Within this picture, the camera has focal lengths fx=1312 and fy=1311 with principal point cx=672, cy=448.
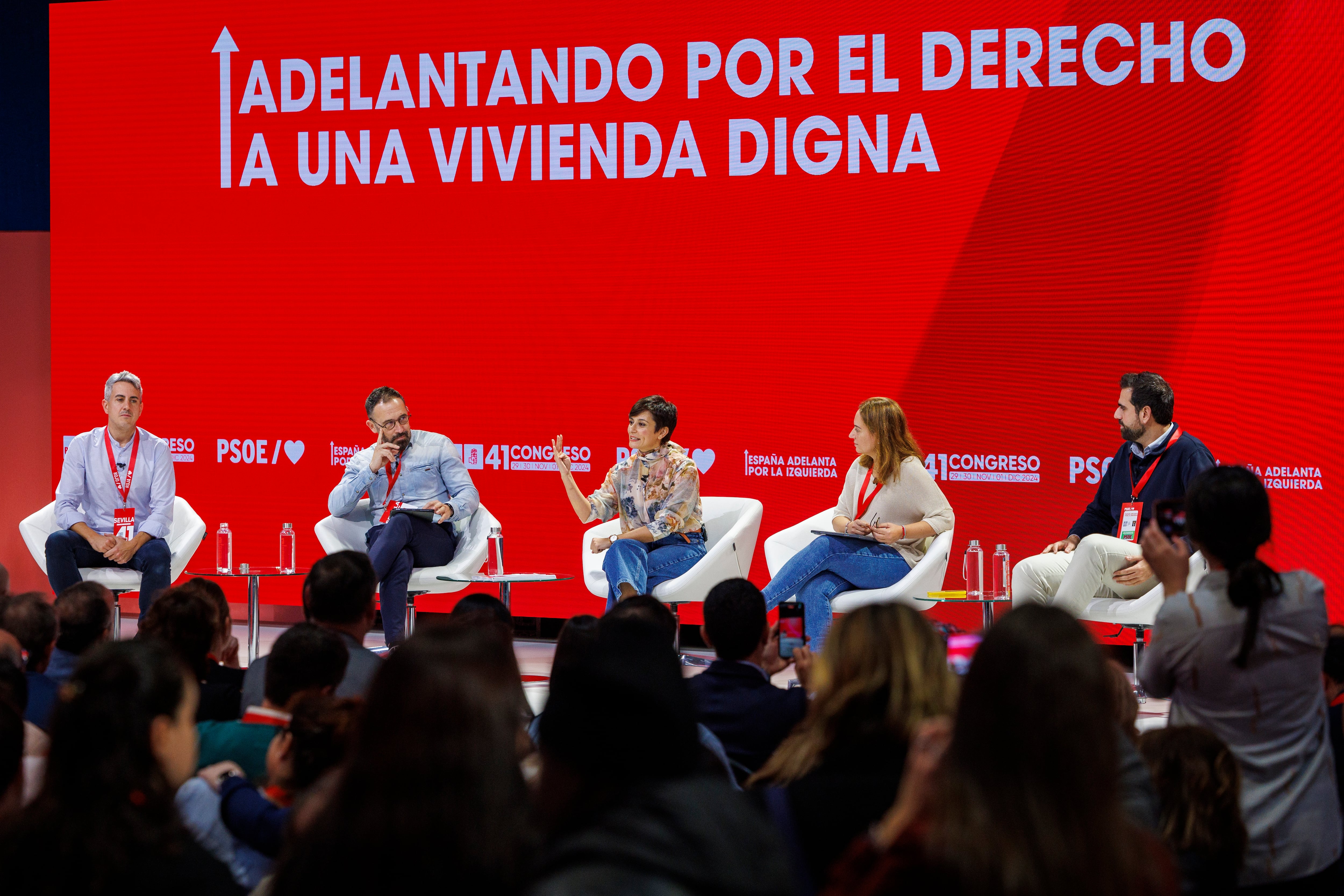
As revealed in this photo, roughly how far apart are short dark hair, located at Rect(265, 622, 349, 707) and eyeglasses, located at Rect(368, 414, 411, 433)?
3.72 meters

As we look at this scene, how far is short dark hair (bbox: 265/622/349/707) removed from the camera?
2406mm

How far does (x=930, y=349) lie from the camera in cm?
634

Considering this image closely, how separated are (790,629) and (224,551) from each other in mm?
4012

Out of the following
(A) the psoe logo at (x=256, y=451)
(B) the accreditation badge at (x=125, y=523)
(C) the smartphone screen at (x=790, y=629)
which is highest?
(A) the psoe logo at (x=256, y=451)

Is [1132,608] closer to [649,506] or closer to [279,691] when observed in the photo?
[649,506]

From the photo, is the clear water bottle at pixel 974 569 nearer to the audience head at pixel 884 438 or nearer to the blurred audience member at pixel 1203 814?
the audience head at pixel 884 438

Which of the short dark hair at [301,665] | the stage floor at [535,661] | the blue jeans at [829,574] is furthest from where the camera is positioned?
the blue jeans at [829,574]

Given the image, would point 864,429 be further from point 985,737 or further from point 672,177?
point 985,737

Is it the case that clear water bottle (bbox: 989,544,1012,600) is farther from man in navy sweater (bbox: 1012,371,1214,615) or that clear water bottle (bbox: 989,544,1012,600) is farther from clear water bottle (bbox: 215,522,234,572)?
clear water bottle (bbox: 215,522,234,572)

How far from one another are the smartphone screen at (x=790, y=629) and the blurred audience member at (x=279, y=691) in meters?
1.21

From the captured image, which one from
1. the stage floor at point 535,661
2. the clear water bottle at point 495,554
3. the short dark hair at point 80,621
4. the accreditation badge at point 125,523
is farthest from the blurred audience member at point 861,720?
the accreditation badge at point 125,523

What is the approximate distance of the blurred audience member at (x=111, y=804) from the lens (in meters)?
1.35

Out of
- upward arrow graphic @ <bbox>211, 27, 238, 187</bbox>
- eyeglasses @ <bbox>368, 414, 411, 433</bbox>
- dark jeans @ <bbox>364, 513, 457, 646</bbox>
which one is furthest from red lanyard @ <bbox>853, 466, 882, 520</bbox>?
upward arrow graphic @ <bbox>211, 27, 238, 187</bbox>

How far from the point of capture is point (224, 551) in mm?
6523
